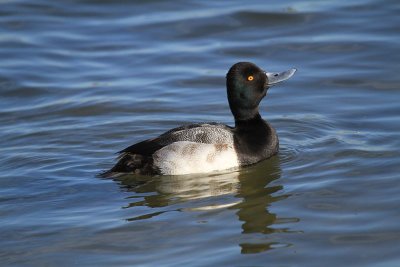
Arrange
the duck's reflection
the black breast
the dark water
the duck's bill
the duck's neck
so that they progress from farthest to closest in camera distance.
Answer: the duck's bill < the duck's neck < the black breast < the duck's reflection < the dark water

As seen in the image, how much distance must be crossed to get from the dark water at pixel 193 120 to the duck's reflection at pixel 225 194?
0.08ft

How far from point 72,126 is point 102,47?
141 inches

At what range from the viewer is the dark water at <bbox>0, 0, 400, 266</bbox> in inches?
285

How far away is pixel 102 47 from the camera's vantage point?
14297 mm

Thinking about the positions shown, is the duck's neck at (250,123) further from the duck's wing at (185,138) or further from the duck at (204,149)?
the duck's wing at (185,138)

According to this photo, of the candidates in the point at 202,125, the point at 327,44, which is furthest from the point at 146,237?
the point at 327,44

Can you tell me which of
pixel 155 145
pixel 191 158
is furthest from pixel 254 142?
pixel 155 145

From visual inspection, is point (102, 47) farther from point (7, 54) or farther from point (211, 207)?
point (211, 207)

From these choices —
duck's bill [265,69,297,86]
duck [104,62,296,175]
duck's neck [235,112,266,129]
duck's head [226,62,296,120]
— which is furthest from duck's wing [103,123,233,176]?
duck's bill [265,69,297,86]

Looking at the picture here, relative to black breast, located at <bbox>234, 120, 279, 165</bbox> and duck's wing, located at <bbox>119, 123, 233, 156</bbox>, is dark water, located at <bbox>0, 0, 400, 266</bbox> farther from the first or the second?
duck's wing, located at <bbox>119, 123, 233, 156</bbox>

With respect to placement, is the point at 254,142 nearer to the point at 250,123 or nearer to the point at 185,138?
the point at 250,123

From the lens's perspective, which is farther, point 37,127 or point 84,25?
point 84,25

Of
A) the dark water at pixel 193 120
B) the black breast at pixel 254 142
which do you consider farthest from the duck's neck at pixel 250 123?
the dark water at pixel 193 120

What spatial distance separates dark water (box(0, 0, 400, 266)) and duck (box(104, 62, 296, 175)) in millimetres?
130
